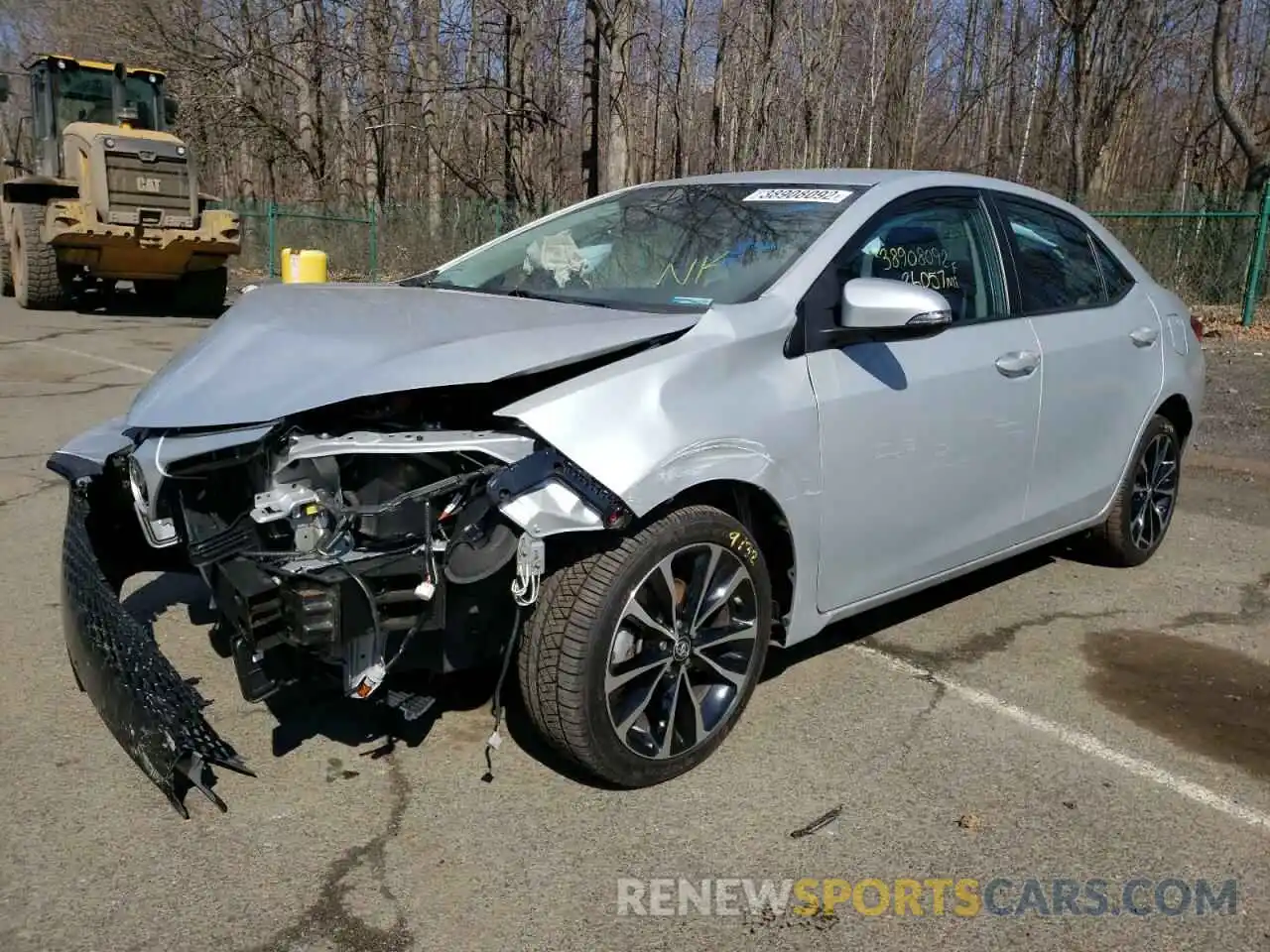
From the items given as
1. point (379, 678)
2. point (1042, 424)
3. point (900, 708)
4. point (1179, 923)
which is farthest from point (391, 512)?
point (1042, 424)

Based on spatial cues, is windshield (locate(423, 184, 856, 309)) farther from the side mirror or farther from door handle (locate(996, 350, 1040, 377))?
door handle (locate(996, 350, 1040, 377))

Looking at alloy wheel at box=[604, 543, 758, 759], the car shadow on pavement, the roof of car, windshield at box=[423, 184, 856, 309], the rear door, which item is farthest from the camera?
the car shadow on pavement

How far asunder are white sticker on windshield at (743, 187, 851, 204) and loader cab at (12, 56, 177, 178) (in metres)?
14.0

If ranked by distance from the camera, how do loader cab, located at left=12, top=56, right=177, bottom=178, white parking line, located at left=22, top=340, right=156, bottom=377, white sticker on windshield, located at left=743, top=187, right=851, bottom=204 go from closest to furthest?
white sticker on windshield, located at left=743, top=187, right=851, bottom=204 → white parking line, located at left=22, top=340, right=156, bottom=377 → loader cab, located at left=12, top=56, right=177, bottom=178

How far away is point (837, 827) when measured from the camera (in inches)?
119

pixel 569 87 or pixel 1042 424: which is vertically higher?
pixel 569 87

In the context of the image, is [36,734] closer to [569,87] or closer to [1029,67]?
[569,87]

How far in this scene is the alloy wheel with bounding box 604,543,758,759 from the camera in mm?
3037

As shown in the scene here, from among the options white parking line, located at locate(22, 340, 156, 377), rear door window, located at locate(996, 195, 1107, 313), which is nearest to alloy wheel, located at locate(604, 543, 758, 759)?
rear door window, located at locate(996, 195, 1107, 313)

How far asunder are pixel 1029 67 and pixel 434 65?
15529 mm

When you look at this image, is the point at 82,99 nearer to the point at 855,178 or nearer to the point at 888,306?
the point at 855,178

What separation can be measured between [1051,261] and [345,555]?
124 inches

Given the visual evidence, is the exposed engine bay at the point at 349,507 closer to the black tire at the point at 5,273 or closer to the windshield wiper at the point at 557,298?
the windshield wiper at the point at 557,298

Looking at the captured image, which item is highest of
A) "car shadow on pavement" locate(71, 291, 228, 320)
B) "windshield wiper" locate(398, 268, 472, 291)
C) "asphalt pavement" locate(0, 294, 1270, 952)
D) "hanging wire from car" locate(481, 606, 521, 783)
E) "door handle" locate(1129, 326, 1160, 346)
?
"windshield wiper" locate(398, 268, 472, 291)
